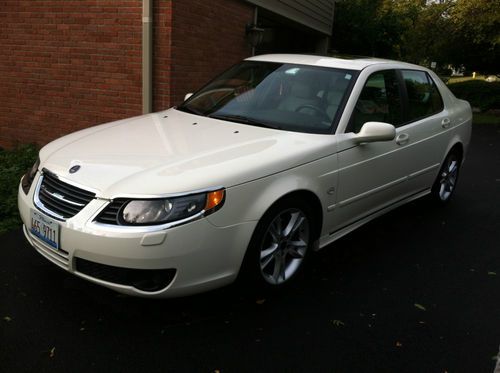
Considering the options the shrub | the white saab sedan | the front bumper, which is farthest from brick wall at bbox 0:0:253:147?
the front bumper

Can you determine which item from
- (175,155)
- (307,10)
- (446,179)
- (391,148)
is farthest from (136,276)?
(307,10)

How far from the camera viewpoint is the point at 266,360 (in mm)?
2674

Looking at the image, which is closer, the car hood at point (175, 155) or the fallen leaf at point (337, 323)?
the car hood at point (175, 155)

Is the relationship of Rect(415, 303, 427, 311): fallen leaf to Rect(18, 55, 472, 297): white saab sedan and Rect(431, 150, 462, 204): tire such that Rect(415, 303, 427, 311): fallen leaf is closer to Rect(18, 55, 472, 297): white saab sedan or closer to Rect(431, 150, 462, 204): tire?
Rect(18, 55, 472, 297): white saab sedan

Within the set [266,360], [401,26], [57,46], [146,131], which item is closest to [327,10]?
[401,26]

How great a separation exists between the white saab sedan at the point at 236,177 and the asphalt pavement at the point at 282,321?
0.91 feet

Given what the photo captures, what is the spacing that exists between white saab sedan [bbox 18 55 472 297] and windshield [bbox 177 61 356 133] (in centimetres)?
1

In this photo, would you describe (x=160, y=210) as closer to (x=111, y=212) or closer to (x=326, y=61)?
(x=111, y=212)

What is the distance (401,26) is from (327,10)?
742 cm

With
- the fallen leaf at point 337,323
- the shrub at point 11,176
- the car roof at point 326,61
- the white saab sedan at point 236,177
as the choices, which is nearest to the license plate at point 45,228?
the white saab sedan at point 236,177

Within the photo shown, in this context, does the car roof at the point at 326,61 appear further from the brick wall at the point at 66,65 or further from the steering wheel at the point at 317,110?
the brick wall at the point at 66,65

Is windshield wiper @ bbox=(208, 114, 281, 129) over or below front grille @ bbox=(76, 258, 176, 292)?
over

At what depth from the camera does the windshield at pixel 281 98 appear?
3701mm

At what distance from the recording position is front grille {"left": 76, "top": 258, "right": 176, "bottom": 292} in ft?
8.90
